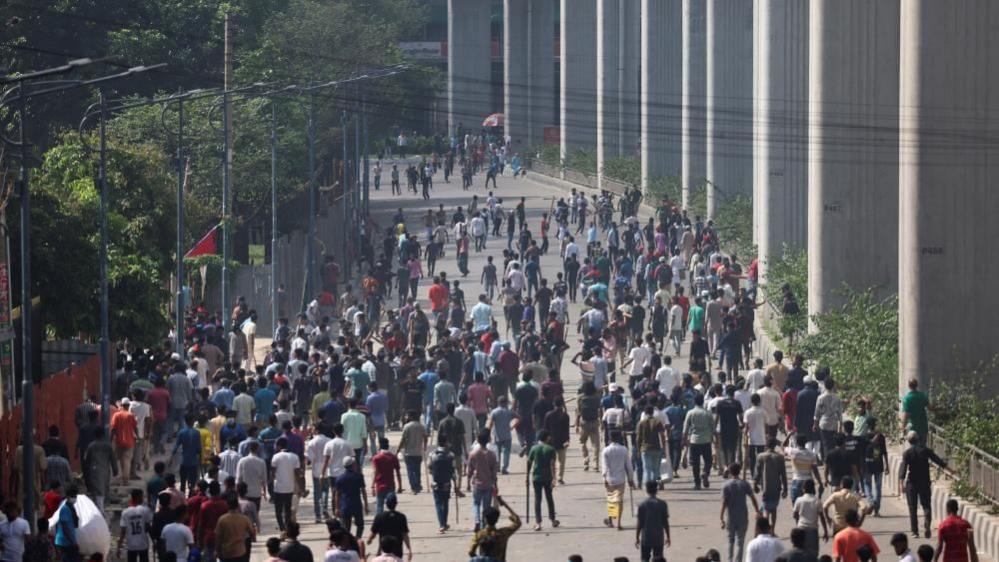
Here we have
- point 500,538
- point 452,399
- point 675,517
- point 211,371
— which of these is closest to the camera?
point 500,538

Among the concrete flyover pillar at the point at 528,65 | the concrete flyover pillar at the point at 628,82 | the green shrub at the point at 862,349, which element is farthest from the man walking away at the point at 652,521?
the concrete flyover pillar at the point at 528,65

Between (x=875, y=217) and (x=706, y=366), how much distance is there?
597cm

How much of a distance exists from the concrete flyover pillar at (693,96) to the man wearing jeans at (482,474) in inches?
1712

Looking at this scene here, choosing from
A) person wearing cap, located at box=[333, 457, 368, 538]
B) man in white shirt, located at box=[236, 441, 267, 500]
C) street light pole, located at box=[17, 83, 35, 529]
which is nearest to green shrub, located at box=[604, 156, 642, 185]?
street light pole, located at box=[17, 83, 35, 529]

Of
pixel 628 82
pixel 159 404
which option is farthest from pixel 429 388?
pixel 628 82

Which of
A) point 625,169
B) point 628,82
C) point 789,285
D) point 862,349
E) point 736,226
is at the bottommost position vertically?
point 862,349

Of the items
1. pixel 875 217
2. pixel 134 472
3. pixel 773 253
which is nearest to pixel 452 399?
pixel 134 472

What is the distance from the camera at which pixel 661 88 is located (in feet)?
257

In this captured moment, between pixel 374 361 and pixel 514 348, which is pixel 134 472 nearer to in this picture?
pixel 374 361

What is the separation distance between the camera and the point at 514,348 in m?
42.0

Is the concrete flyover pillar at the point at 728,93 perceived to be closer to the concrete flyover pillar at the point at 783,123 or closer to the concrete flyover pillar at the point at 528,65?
the concrete flyover pillar at the point at 783,123

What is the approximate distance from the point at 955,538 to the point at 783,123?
99.0ft

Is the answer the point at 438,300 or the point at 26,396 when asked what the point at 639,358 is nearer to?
the point at 438,300

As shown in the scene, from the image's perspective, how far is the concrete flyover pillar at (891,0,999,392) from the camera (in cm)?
3111
